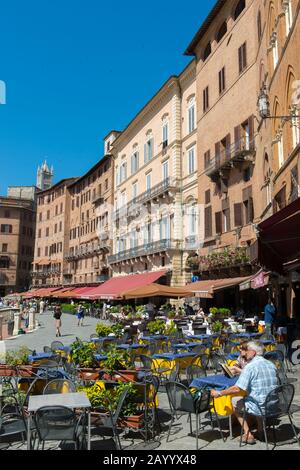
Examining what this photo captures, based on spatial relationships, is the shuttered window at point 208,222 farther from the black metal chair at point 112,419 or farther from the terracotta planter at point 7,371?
the black metal chair at point 112,419

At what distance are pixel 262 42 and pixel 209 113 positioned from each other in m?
8.48

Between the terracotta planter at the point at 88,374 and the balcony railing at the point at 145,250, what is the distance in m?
26.1

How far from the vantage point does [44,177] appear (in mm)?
107500

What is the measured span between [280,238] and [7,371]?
21.2ft

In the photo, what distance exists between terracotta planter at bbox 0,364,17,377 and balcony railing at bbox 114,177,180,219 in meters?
27.1

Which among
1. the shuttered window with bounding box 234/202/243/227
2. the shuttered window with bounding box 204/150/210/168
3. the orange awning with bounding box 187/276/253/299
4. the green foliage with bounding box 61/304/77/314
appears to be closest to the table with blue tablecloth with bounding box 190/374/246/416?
the orange awning with bounding box 187/276/253/299

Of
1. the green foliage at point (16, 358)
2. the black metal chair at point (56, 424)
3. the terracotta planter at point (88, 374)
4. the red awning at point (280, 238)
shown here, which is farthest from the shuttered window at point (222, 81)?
the black metal chair at point (56, 424)

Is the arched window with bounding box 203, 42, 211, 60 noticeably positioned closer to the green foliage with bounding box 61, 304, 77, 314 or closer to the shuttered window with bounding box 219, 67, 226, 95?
the shuttered window with bounding box 219, 67, 226, 95

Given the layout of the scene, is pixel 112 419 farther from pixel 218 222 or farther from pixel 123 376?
pixel 218 222

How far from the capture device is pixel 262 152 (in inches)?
850

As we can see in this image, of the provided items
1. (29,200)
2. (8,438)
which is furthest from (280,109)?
(29,200)

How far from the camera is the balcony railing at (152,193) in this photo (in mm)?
34156

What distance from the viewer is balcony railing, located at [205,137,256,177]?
24.0 metres
